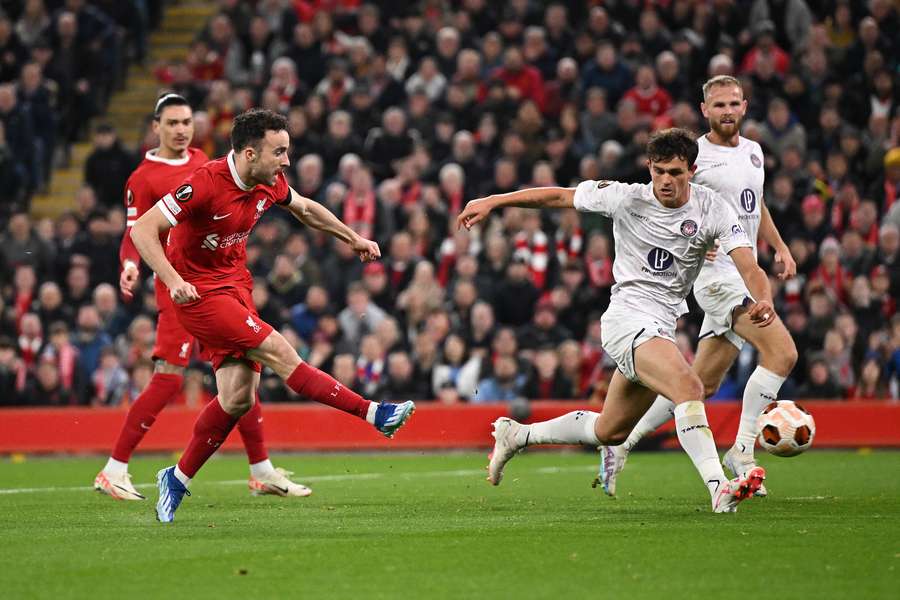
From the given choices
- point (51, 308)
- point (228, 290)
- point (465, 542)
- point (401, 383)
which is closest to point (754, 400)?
point (465, 542)

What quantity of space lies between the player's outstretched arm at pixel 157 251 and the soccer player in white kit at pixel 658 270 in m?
1.66

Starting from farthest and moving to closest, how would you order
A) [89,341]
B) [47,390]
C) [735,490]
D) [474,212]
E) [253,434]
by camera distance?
[89,341]
[47,390]
[253,434]
[474,212]
[735,490]

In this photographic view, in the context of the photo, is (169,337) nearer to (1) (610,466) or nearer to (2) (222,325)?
(2) (222,325)

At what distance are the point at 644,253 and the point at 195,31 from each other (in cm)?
1732

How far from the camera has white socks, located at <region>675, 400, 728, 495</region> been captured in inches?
331

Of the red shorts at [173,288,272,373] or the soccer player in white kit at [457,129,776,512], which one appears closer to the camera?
the soccer player in white kit at [457,129,776,512]

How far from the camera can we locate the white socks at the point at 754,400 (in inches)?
393

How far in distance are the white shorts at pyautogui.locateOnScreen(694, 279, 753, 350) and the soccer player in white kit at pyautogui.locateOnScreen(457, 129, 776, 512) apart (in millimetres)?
1090

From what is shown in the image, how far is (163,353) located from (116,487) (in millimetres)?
976

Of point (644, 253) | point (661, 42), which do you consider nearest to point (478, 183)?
point (661, 42)

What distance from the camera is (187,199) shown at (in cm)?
858

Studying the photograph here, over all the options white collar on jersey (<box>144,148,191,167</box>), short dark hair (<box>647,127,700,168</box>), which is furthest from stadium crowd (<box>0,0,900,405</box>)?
short dark hair (<box>647,127,700,168</box>)

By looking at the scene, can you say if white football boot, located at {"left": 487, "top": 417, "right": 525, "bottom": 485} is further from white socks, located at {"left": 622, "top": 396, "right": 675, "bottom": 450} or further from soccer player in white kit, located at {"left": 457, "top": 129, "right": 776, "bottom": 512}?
white socks, located at {"left": 622, "top": 396, "right": 675, "bottom": 450}

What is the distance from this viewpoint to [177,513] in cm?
918
